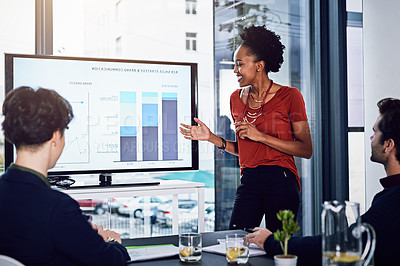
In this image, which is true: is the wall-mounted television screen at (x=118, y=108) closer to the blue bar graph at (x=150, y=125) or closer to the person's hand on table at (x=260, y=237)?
the blue bar graph at (x=150, y=125)

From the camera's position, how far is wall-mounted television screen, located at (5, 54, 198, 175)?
2916mm

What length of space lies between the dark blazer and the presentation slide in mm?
1671

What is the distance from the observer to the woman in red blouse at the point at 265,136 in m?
2.53

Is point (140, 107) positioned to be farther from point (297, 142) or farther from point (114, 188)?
point (297, 142)

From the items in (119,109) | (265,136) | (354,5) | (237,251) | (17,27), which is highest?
(354,5)

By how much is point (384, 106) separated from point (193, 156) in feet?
5.42

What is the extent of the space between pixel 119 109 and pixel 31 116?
5.64 ft

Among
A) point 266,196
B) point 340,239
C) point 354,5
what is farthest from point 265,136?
point 354,5

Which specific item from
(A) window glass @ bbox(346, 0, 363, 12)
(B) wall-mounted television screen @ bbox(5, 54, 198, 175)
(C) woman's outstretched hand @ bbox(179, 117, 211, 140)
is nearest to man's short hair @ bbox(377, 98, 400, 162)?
(C) woman's outstretched hand @ bbox(179, 117, 211, 140)

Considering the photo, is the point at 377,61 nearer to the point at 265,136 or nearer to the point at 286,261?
the point at 265,136

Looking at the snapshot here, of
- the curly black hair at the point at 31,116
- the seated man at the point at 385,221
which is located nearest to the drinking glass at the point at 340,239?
the seated man at the point at 385,221

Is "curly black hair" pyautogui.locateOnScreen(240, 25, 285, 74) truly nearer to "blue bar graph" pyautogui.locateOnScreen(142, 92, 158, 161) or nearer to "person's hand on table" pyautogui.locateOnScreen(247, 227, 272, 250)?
"blue bar graph" pyautogui.locateOnScreen(142, 92, 158, 161)

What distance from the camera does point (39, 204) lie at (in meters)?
1.25

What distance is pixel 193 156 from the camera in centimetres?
322
